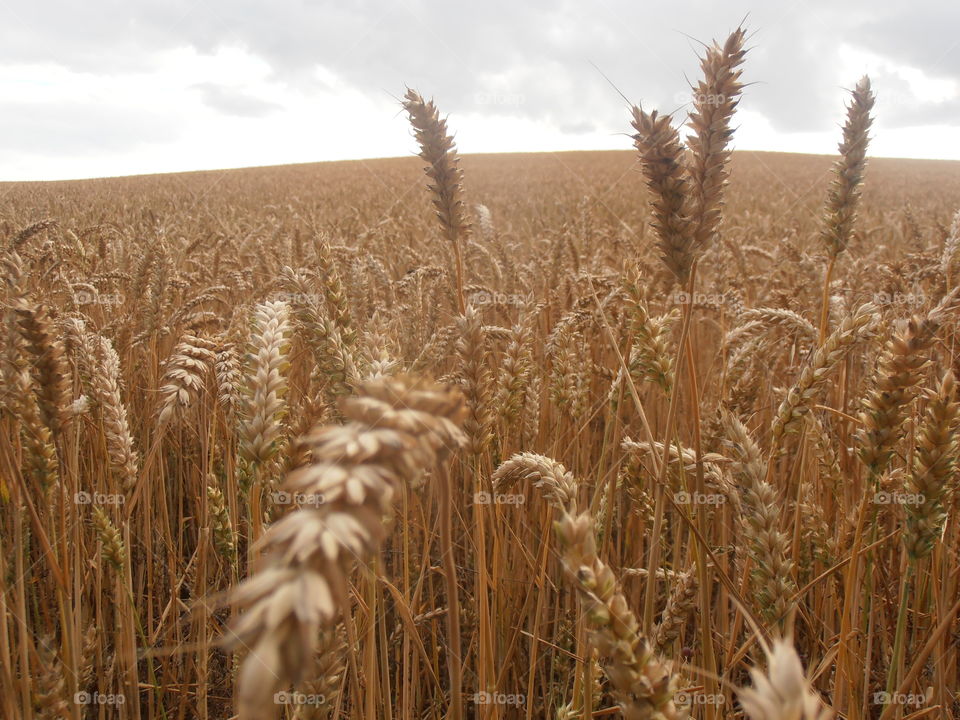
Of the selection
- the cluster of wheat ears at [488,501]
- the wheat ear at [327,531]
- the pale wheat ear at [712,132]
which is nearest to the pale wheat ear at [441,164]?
the cluster of wheat ears at [488,501]

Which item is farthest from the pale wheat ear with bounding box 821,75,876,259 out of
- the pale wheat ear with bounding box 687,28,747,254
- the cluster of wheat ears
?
the pale wheat ear with bounding box 687,28,747,254

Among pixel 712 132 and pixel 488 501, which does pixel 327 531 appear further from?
pixel 488 501

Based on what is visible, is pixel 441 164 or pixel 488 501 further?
pixel 488 501

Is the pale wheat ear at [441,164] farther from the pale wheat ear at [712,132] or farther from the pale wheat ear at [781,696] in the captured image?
the pale wheat ear at [781,696]

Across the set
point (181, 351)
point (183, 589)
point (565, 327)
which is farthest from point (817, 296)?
point (183, 589)

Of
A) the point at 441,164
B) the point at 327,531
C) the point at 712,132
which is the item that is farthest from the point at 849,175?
the point at 327,531

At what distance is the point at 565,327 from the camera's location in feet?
7.36

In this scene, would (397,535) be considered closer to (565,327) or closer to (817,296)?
(565,327)

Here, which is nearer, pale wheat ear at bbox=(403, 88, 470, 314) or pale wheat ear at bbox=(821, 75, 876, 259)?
pale wheat ear at bbox=(403, 88, 470, 314)

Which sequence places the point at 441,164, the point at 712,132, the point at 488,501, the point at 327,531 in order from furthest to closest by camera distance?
the point at 488,501 < the point at 441,164 < the point at 712,132 < the point at 327,531

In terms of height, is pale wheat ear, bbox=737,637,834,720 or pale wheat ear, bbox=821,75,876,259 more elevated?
pale wheat ear, bbox=821,75,876,259

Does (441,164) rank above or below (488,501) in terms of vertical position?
Result: above

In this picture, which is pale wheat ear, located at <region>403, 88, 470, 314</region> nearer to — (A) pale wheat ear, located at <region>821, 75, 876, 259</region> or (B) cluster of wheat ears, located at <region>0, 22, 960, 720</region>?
(B) cluster of wheat ears, located at <region>0, 22, 960, 720</region>

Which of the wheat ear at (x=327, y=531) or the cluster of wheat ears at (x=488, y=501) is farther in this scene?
the cluster of wheat ears at (x=488, y=501)
